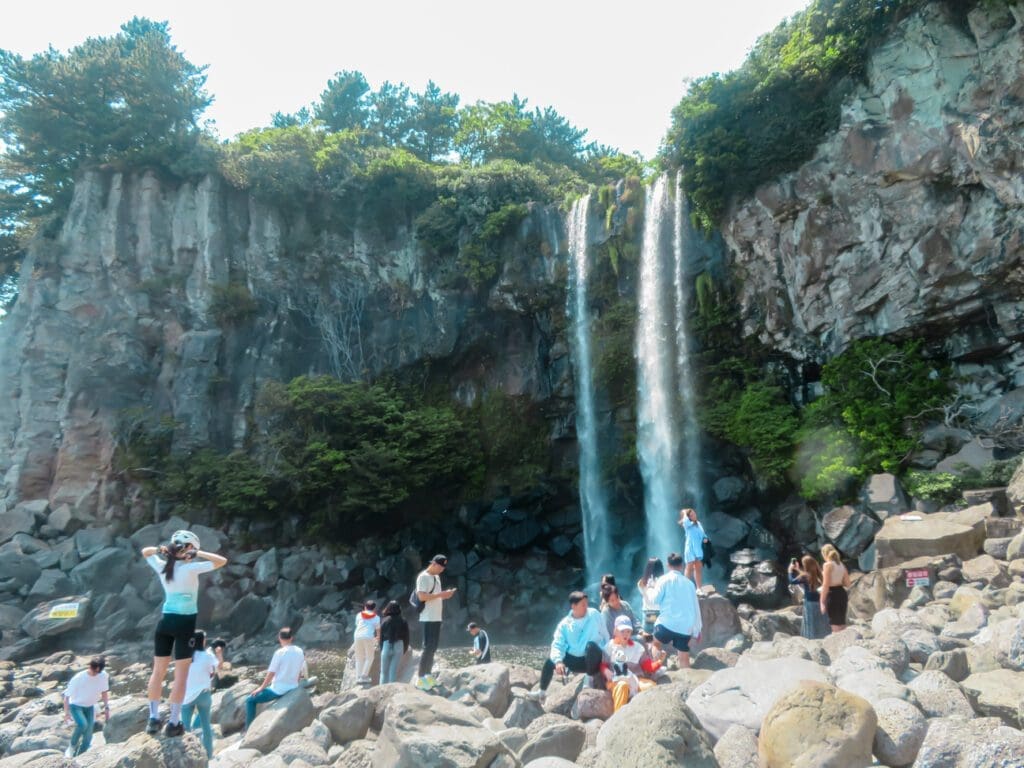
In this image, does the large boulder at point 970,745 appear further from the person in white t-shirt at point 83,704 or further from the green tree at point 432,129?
the green tree at point 432,129

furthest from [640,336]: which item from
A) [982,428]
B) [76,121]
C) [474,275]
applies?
[76,121]

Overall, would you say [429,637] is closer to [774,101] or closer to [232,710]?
[232,710]

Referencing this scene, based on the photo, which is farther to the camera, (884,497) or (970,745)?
(884,497)

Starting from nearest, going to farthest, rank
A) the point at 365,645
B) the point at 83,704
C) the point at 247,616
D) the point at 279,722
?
the point at 279,722 < the point at 83,704 < the point at 365,645 < the point at 247,616

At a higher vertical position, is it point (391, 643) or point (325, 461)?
point (325, 461)

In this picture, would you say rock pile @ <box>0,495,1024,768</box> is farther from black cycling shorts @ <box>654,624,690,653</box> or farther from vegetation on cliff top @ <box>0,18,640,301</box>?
vegetation on cliff top @ <box>0,18,640,301</box>

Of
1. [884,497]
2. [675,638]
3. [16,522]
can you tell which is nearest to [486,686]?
[675,638]

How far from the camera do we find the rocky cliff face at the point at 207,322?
21750 mm

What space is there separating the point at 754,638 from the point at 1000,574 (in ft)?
10.8

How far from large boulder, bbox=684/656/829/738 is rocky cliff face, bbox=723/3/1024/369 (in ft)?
40.1

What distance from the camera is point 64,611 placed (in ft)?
53.5

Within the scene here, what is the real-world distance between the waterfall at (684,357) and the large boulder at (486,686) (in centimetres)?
1243

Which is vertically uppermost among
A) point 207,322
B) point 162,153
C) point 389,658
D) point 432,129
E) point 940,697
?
point 432,129

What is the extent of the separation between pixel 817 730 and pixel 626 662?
2.27 m
